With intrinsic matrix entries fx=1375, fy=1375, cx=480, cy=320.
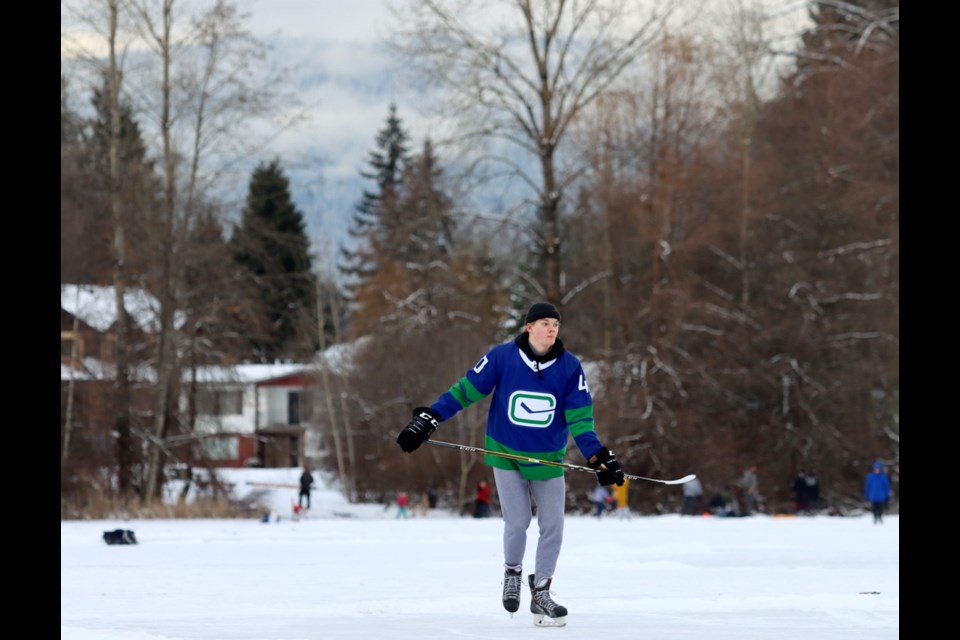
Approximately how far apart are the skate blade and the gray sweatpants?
29 centimetres

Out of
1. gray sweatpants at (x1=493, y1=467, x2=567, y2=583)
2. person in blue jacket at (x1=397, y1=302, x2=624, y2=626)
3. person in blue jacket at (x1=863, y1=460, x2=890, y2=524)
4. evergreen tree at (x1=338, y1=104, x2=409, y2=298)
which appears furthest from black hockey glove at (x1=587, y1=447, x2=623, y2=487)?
evergreen tree at (x1=338, y1=104, x2=409, y2=298)

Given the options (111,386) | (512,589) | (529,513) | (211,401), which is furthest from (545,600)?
(211,401)

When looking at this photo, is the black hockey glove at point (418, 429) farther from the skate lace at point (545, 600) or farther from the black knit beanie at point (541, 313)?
the skate lace at point (545, 600)

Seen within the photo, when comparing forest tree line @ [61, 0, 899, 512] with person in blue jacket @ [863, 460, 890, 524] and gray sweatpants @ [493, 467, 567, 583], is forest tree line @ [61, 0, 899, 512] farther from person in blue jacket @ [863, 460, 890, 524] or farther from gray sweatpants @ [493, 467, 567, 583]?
gray sweatpants @ [493, 467, 567, 583]

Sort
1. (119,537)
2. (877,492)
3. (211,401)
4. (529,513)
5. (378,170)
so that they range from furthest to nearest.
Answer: (378,170) → (211,401) → (877,492) → (119,537) → (529,513)

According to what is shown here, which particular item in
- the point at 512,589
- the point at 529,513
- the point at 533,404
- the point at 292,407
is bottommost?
the point at 292,407

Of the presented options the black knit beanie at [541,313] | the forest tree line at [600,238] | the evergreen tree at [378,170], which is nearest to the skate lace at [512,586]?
the black knit beanie at [541,313]

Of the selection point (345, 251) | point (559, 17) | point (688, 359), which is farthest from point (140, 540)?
point (345, 251)

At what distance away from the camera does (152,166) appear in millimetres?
27484

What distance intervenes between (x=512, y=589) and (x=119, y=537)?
8.74 m

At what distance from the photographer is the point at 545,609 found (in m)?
6.69

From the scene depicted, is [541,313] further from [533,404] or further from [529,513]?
[529,513]
